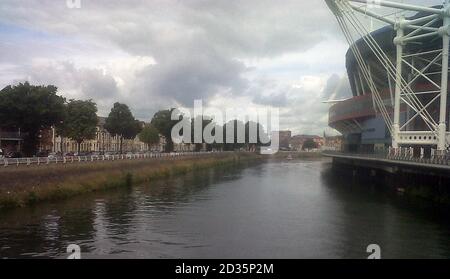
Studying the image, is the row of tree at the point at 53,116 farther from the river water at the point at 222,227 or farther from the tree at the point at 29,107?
the river water at the point at 222,227

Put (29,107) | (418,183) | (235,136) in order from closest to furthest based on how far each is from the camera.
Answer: (418,183), (29,107), (235,136)

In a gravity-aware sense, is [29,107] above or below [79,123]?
above

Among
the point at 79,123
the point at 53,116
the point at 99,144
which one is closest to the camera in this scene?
the point at 53,116

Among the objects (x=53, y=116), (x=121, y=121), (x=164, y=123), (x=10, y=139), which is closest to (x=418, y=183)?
(x=53, y=116)

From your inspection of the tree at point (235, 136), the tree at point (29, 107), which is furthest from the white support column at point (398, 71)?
the tree at point (235, 136)

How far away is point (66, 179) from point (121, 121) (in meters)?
58.0

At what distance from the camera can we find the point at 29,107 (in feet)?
200

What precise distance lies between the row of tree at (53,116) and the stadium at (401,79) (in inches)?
1460

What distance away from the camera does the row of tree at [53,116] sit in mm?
60938

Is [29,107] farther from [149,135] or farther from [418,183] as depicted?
[149,135]

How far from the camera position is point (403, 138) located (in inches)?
2442
